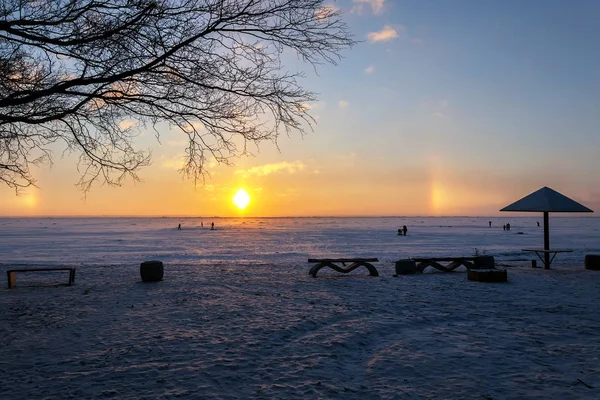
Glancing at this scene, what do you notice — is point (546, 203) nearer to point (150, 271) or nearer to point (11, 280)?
point (150, 271)

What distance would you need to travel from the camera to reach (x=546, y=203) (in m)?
16.0

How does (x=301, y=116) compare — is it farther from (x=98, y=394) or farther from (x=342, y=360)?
(x=98, y=394)

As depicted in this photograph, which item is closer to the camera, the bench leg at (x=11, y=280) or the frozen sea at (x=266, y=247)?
the bench leg at (x=11, y=280)

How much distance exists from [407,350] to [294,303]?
3999mm

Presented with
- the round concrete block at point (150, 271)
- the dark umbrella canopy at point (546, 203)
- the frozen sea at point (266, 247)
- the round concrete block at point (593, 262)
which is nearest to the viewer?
the round concrete block at point (150, 271)

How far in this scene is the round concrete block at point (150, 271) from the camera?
1388 cm

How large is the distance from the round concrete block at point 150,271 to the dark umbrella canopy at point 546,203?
1250 cm

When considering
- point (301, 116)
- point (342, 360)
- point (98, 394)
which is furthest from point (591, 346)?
point (98, 394)

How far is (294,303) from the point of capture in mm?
10156

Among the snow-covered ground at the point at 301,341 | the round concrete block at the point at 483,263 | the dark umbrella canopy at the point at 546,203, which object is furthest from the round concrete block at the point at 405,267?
the dark umbrella canopy at the point at 546,203

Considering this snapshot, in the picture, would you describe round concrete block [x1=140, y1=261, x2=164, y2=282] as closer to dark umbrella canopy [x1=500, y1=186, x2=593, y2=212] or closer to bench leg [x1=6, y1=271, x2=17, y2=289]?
bench leg [x1=6, y1=271, x2=17, y2=289]

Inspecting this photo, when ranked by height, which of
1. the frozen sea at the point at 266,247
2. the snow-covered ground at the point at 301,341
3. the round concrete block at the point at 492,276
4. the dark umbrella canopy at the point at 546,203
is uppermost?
the dark umbrella canopy at the point at 546,203

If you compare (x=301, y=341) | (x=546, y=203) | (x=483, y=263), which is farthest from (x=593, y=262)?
(x=301, y=341)

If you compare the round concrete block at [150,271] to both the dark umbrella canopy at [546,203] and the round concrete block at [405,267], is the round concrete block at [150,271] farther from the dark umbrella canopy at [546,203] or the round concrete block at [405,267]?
the dark umbrella canopy at [546,203]
